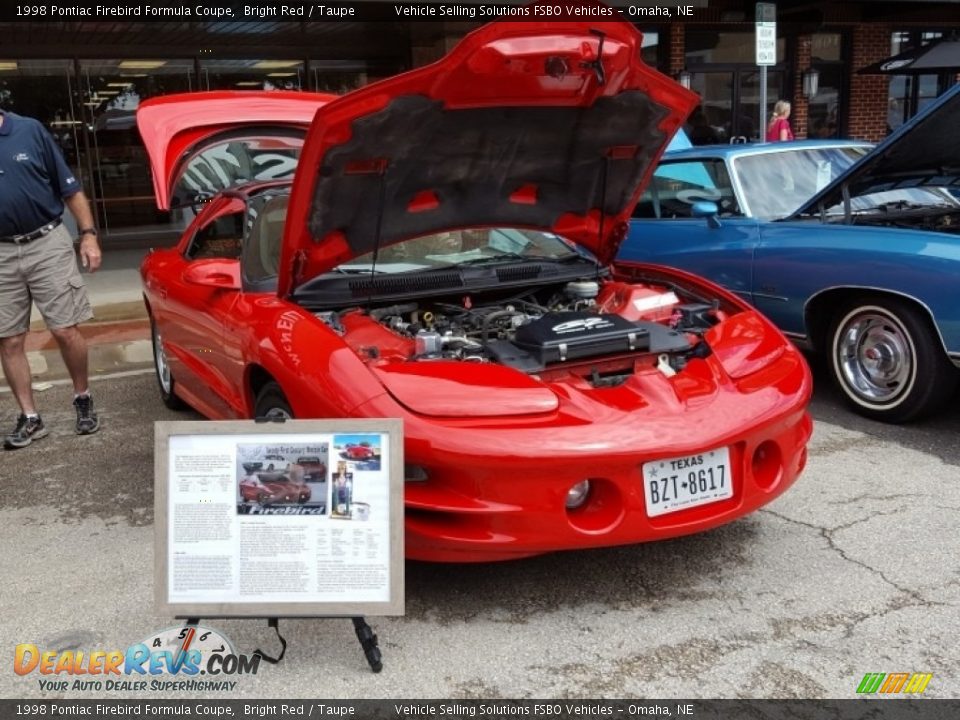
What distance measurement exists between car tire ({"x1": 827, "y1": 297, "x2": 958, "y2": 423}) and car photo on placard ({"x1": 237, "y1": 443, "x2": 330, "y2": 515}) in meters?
3.38

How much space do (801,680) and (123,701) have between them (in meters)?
1.94

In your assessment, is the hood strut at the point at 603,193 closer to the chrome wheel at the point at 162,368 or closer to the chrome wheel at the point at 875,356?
the chrome wheel at the point at 875,356

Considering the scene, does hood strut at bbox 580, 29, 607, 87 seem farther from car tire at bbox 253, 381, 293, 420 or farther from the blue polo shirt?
the blue polo shirt

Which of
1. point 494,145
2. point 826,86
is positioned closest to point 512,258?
point 494,145

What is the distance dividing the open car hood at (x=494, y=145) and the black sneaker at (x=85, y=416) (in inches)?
88.6

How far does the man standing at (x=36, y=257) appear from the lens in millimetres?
4953

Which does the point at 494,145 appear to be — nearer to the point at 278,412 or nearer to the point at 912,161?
the point at 278,412

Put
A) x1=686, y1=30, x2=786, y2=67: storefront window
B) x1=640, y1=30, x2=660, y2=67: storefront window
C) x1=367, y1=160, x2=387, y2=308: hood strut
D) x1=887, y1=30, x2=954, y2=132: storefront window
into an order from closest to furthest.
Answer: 1. x1=367, y1=160, x2=387, y2=308: hood strut
2. x1=640, y1=30, x2=660, y2=67: storefront window
3. x1=686, y1=30, x2=786, y2=67: storefront window
4. x1=887, y1=30, x2=954, y2=132: storefront window

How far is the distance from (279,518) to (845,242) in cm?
366

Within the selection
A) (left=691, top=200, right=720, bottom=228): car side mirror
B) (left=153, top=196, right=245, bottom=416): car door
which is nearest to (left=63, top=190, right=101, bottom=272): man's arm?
(left=153, top=196, right=245, bottom=416): car door

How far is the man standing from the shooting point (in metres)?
4.95

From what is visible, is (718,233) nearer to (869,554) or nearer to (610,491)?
(869,554)

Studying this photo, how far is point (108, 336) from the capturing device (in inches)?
312

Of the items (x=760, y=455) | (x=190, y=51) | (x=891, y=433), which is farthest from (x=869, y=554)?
(x=190, y=51)
